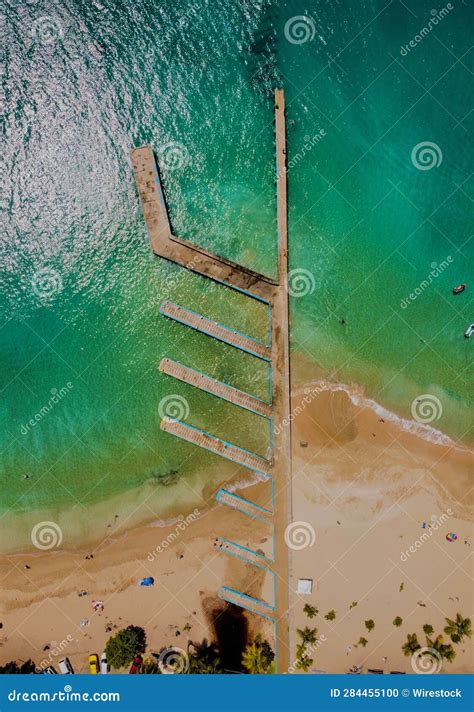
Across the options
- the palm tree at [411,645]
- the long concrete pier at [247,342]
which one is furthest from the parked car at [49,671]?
the palm tree at [411,645]

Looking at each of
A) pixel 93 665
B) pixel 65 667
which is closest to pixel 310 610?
pixel 93 665

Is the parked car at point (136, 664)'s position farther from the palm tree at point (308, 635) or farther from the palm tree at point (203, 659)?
the palm tree at point (308, 635)

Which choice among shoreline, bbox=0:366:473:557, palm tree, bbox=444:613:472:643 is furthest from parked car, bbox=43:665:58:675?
palm tree, bbox=444:613:472:643

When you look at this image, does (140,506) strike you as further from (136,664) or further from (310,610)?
(310,610)

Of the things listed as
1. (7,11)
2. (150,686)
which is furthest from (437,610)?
(7,11)

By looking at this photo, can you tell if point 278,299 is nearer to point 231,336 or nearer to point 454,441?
point 231,336

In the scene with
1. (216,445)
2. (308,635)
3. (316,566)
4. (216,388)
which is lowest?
(308,635)

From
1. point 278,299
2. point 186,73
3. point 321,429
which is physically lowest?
point 321,429

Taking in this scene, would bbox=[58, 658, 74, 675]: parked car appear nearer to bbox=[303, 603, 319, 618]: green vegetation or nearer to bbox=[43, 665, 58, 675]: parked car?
bbox=[43, 665, 58, 675]: parked car
